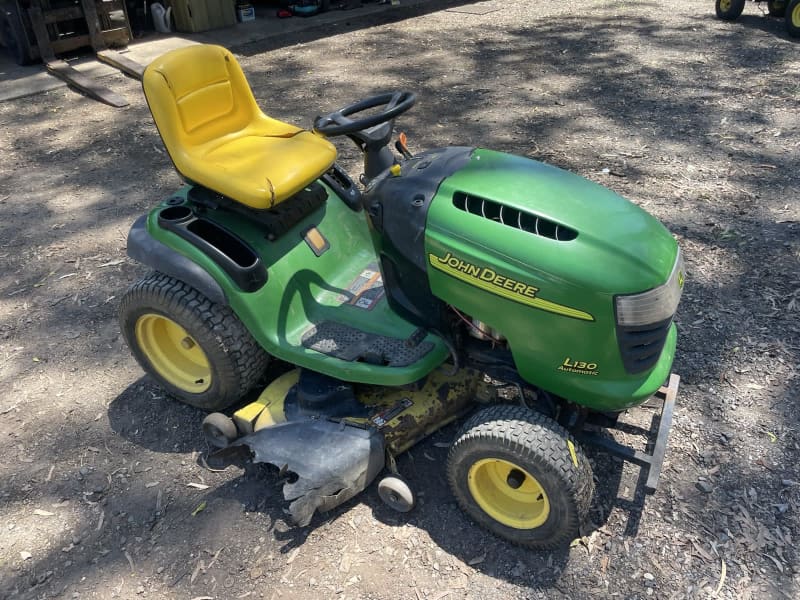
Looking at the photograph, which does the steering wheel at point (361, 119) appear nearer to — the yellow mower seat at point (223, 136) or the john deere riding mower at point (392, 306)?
the john deere riding mower at point (392, 306)

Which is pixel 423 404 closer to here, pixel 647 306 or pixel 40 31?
pixel 647 306

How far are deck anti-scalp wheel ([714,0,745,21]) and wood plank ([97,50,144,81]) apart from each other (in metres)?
6.97

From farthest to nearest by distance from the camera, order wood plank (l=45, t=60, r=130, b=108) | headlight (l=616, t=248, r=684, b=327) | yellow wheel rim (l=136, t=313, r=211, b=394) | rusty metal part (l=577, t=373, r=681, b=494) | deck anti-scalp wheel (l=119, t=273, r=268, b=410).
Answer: wood plank (l=45, t=60, r=130, b=108) → yellow wheel rim (l=136, t=313, r=211, b=394) → deck anti-scalp wheel (l=119, t=273, r=268, b=410) → rusty metal part (l=577, t=373, r=681, b=494) → headlight (l=616, t=248, r=684, b=327)

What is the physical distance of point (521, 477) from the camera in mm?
2311

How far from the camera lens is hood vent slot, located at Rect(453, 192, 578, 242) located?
211 cm

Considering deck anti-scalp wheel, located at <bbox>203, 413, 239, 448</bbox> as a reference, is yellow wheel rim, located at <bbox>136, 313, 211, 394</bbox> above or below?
above

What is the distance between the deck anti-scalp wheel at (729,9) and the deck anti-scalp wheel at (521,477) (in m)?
8.16

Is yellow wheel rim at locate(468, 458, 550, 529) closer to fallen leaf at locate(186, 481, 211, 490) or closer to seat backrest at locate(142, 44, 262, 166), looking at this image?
fallen leaf at locate(186, 481, 211, 490)

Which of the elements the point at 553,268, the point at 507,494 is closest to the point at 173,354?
the point at 507,494

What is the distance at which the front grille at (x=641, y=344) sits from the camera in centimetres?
207

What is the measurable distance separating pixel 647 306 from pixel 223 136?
1.97m

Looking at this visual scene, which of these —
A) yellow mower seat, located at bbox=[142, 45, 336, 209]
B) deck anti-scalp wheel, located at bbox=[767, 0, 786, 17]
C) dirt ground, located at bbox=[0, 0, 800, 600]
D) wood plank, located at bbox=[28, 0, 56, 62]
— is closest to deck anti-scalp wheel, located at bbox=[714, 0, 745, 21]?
deck anti-scalp wheel, located at bbox=[767, 0, 786, 17]

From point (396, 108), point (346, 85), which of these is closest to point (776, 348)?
point (396, 108)

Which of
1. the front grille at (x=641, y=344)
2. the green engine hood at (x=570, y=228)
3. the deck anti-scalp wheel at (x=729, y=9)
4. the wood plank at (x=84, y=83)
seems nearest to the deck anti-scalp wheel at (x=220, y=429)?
the green engine hood at (x=570, y=228)
